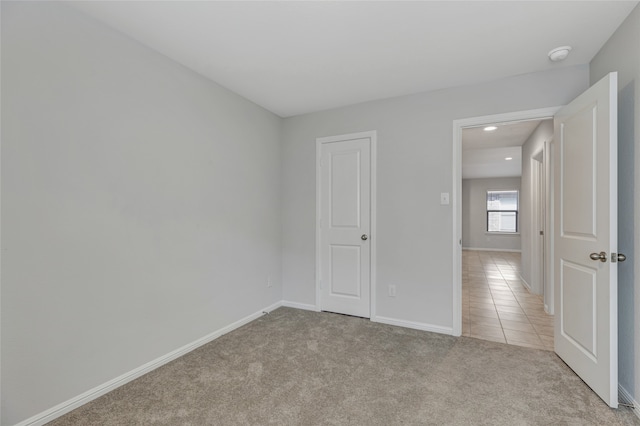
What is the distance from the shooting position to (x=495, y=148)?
563 cm

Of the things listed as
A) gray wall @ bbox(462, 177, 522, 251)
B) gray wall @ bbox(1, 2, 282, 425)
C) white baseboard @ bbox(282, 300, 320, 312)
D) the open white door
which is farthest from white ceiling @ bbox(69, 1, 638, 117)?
gray wall @ bbox(462, 177, 522, 251)

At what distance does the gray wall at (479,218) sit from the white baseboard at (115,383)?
30.4 ft

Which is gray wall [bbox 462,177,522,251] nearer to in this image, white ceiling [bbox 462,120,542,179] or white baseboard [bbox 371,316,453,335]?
white ceiling [bbox 462,120,542,179]

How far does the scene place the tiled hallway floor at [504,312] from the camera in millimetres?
2932

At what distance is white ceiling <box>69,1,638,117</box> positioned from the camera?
1834mm

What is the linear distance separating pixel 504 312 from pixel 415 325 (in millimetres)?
1378

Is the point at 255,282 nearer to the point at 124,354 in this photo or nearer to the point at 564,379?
the point at 124,354

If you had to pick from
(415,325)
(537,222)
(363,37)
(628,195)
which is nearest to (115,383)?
(415,325)

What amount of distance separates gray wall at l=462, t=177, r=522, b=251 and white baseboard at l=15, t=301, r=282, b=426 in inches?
365

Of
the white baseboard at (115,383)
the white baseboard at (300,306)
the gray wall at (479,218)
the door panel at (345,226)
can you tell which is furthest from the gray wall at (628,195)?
the gray wall at (479,218)

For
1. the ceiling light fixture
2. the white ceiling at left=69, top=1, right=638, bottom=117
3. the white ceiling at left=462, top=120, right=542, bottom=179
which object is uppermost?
the white ceiling at left=69, top=1, right=638, bottom=117

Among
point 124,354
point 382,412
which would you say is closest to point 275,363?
point 382,412

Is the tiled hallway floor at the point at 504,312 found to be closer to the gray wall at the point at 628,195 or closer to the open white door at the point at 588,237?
the open white door at the point at 588,237

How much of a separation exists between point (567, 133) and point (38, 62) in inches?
142
